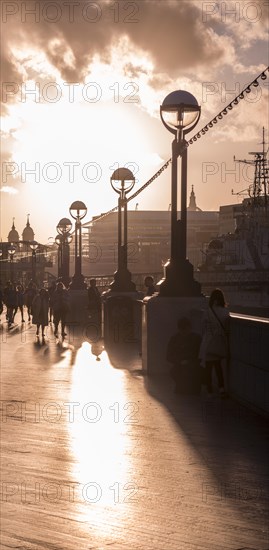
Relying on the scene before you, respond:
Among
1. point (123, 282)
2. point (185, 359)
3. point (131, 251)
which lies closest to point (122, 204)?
point (123, 282)

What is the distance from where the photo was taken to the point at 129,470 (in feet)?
27.2

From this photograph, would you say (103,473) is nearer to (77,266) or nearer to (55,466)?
(55,466)

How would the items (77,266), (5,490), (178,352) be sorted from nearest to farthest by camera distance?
1. (5,490)
2. (178,352)
3. (77,266)

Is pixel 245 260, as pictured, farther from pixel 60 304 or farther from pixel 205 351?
pixel 205 351

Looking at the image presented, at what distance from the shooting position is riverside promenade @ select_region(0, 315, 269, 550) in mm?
6332

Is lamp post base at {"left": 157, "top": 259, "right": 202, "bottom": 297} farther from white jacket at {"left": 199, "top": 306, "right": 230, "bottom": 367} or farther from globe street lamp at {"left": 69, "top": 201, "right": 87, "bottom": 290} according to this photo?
globe street lamp at {"left": 69, "top": 201, "right": 87, "bottom": 290}

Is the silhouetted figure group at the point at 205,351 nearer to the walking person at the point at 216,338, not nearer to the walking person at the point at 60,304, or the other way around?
the walking person at the point at 216,338

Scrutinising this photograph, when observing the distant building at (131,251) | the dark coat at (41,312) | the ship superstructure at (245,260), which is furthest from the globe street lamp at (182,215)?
the distant building at (131,251)

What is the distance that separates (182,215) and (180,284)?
107 centimetres

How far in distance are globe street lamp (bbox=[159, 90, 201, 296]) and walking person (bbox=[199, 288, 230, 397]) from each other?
2546mm

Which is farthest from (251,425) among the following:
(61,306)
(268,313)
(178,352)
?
(268,313)

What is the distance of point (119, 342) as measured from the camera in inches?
1003

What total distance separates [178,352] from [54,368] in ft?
14.5

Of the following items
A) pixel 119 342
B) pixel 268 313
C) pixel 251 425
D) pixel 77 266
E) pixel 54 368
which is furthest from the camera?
pixel 268 313
